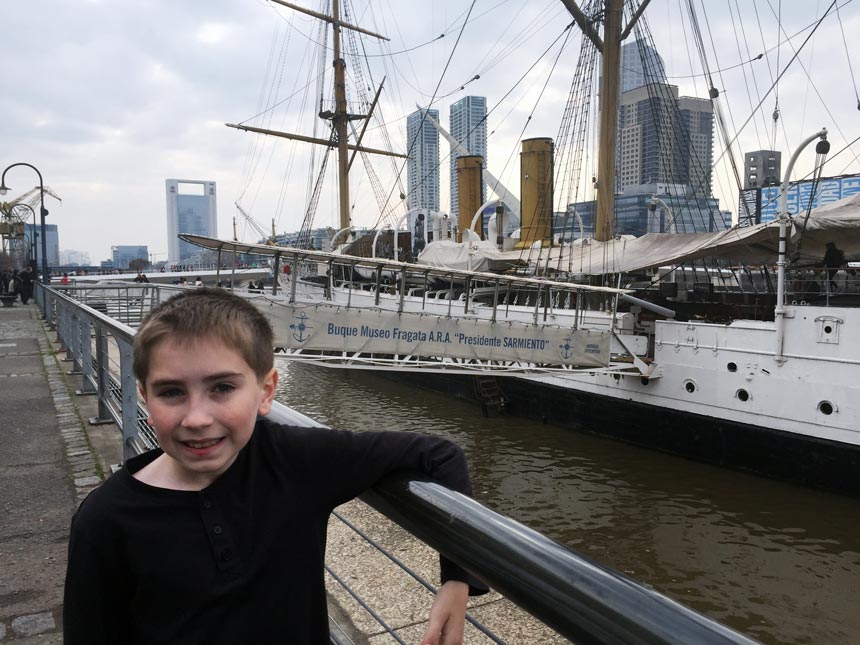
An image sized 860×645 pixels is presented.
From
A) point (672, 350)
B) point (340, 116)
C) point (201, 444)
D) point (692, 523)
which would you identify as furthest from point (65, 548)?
point (340, 116)

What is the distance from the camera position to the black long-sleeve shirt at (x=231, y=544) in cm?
128

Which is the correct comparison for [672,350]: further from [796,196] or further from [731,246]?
[796,196]

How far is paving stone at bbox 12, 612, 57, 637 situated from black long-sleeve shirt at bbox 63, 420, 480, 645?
6.61 feet

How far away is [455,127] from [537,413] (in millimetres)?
65892

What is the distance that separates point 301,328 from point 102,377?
495 centimetres

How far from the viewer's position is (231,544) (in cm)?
132

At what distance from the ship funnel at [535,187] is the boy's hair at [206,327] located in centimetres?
2263

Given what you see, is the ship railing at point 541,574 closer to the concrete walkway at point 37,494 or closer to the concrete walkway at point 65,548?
the concrete walkway at point 65,548

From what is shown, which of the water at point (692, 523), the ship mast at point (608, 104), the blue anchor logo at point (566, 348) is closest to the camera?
the water at point (692, 523)

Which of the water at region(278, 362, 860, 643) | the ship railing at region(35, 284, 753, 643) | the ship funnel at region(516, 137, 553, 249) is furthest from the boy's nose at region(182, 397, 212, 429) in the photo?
the ship funnel at region(516, 137, 553, 249)

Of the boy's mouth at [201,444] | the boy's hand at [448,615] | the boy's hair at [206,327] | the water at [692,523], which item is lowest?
the water at [692,523]

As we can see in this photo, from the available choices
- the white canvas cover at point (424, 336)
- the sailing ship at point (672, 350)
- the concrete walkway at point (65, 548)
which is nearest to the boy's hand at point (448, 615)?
the concrete walkway at point (65, 548)

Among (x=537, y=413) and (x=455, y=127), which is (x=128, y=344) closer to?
(x=537, y=413)

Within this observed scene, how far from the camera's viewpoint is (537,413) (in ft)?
54.3
